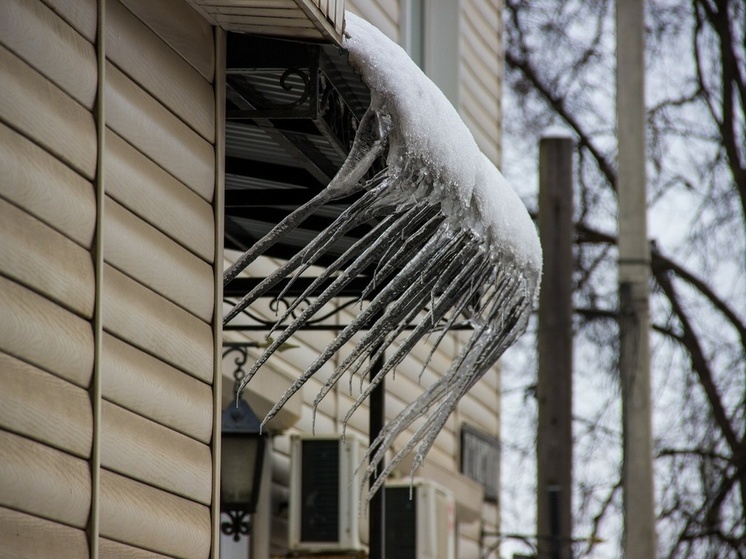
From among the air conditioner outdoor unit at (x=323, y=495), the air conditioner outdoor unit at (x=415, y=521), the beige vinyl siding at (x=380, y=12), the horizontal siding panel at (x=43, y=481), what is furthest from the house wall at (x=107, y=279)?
the air conditioner outdoor unit at (x=415, y=521)

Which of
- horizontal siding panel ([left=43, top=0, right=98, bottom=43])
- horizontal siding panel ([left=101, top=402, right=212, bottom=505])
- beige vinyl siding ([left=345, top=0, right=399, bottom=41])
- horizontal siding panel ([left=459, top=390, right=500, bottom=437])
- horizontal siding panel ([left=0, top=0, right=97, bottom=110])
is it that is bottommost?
horizontal siding panel ([left=101, top=402, right=212, bottom=505])

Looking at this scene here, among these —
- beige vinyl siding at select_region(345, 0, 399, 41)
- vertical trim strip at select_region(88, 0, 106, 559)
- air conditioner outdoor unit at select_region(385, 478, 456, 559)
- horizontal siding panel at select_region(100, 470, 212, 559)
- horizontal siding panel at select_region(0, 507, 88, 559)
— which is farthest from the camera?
air conditioner outdoor unit at select_region(385, 478, 456, 559)

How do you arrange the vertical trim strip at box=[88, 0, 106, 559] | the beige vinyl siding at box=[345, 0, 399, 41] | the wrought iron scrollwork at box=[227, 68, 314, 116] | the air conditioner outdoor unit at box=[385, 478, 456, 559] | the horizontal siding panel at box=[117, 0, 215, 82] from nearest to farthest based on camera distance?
the vertical trim strip at box=[88, 0, 106, 559], the horizontal siding panel at box=[117, 0, 215, 82], the wrought iron scrollwork at box=[227, 68, 314, 116], the beige vinyl siding at box=[345, 0, 399, 41], the air conditioner outdoor unit at box=[385, 478, 456, 559]

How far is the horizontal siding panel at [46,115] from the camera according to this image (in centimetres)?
310

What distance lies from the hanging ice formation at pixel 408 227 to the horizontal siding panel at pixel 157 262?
0.08 metres

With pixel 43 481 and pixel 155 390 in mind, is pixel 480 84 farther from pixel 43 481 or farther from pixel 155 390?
pixel 43 481

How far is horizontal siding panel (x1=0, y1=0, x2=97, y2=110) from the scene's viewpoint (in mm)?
3117

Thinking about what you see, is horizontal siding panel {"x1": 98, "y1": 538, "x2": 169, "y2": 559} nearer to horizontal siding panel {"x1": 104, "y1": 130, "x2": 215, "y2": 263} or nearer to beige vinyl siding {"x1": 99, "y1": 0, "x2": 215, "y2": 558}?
beige vinyl siding {"x1": 99, "y1": 0, "x2": 215, "y2": 558}

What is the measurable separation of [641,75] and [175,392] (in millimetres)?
6901

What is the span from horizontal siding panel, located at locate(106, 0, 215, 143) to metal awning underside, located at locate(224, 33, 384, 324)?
187 mm

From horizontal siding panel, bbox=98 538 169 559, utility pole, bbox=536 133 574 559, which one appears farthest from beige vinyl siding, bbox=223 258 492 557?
horizontal siding panel, bbox=98 538 169 559

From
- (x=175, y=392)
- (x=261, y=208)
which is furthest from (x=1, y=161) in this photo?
(x=261, y=208)

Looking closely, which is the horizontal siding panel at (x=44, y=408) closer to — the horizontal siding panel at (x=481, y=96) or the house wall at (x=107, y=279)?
the house wall at (x=107, y=279)

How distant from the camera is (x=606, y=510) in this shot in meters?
14.6
